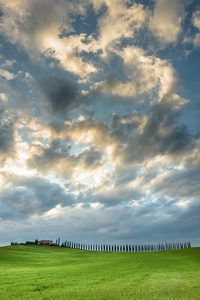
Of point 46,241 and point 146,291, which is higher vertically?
point 146,291

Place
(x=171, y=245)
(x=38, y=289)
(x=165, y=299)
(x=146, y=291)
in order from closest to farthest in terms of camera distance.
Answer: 1. (x=165, y=299)
2. (x=146, y=291)
3. (x=38, y=289)
4. (x=171, y=245)

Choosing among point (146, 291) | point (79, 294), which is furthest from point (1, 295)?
point (146, 291)

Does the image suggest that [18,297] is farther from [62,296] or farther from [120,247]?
[120,247]

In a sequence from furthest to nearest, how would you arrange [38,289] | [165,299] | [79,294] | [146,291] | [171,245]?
[171,245], [38,289], [146,291], [79,294], [165,299]

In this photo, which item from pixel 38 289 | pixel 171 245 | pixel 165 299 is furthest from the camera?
pixel 171 245

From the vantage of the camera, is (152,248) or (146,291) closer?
(146,291)

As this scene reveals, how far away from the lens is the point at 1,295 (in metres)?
9.34

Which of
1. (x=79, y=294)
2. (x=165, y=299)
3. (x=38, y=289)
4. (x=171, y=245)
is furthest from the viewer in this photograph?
(x=171, y=245)

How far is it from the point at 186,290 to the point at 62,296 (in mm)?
5842

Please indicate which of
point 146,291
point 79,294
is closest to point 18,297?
point 79,294

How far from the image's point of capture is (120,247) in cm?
8969

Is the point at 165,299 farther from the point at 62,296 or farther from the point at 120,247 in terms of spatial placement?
the point at 120,247

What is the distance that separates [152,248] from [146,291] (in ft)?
297

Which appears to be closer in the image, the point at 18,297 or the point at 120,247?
the point at 18,297
